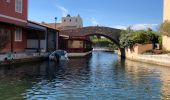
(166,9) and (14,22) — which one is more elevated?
(166,9)

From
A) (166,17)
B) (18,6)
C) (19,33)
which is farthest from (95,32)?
(18,6)

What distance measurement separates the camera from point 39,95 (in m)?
17.2

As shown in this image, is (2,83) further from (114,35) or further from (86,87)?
(114,35)

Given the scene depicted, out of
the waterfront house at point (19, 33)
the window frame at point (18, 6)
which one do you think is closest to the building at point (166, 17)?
the waterfront house at point (19, 33)

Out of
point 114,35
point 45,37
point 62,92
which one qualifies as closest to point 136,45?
point 45,37

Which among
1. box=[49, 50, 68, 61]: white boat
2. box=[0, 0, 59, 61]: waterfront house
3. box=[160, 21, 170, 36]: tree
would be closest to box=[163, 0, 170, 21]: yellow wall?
box=[160, 21, 170, 36]: tree

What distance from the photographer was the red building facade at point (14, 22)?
40562 mm

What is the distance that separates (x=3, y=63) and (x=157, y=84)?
55.2 ft

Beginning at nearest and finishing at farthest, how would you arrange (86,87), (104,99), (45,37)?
(104,99), (86,87), (45,37)

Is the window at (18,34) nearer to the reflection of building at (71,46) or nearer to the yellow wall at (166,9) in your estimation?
the reflection of building at (71,46)

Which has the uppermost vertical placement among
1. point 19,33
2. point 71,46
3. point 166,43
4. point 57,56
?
point 19,33

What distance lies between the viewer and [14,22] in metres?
43.7

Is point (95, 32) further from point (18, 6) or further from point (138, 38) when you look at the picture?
point (18, 6)

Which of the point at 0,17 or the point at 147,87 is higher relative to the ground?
the point at 0,17
